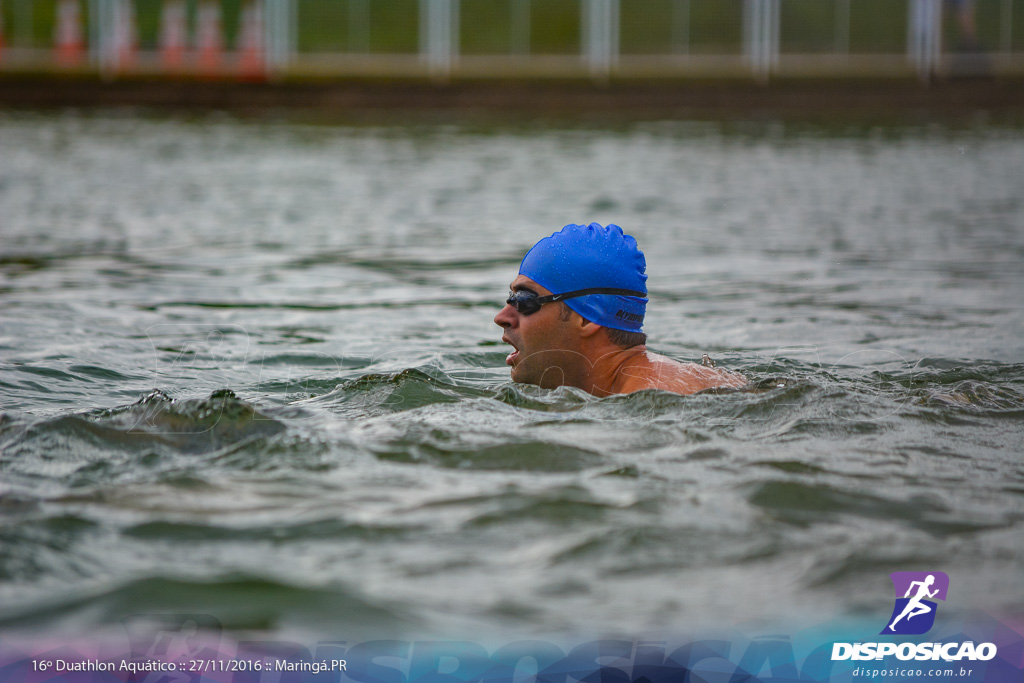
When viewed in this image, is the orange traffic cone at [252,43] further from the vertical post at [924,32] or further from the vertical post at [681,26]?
the vertical post at [924,32]

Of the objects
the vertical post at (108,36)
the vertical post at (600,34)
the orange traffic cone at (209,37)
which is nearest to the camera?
the vertical post at (108,36)

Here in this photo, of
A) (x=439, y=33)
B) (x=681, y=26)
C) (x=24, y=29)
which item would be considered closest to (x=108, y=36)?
(x=24, y=29)

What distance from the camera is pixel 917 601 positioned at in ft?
10.7

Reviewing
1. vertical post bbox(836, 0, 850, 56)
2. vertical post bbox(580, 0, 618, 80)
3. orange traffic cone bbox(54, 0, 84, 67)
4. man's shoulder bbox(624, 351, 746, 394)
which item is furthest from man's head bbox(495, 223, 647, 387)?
orange traffic cone bbox(54, 0, 84, 67)

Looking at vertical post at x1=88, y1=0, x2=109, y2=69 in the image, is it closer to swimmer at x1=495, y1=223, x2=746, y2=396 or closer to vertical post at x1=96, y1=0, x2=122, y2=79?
vertical post at x1=96, y1=0, x2=122, y2=79

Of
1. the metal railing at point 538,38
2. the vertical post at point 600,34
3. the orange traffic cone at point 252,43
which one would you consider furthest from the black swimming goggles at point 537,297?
the orange traffic cone at point 252,43

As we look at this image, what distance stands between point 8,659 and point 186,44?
35808 millimetres

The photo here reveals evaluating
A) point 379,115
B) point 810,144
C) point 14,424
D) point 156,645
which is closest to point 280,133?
point 379,115

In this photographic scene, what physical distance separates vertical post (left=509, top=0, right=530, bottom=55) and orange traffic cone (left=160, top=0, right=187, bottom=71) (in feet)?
32.6

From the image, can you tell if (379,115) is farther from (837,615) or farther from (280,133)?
(837,615)

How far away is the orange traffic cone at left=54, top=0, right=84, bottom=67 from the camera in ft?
110

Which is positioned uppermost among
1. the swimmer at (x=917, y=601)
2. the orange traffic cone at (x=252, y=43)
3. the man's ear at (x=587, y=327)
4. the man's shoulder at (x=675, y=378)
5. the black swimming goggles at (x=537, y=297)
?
the orange traffic cone at (x=252, y=43)

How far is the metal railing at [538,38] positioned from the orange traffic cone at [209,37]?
0.12 meters

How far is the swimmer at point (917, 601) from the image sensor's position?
10.5ft
